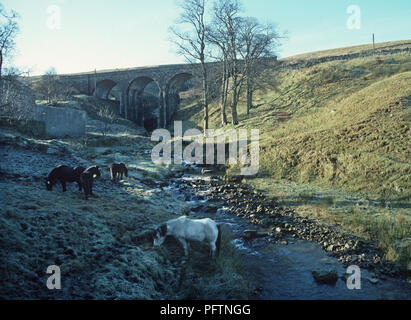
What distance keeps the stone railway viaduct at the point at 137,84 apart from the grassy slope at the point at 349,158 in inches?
1156

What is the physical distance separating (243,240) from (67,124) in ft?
86.1

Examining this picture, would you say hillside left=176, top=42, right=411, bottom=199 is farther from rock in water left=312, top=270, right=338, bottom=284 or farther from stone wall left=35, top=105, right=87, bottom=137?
stone wall left=35, top=105, right=87, bottom=137

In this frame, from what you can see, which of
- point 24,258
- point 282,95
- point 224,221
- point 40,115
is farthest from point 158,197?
point 282,95

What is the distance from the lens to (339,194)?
44.3ft

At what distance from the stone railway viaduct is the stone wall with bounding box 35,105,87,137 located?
26864mm

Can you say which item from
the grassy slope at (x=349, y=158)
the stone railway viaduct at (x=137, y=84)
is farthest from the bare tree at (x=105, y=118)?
the grassy slope at (x=349, y=158)

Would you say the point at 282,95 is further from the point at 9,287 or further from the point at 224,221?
the point at 9,287

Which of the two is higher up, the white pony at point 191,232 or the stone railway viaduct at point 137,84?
the stone railway viaduct at point 137,84

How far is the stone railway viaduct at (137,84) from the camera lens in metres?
56.8

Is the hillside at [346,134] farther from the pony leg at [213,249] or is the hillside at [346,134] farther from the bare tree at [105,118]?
the bare tree at [105,118]

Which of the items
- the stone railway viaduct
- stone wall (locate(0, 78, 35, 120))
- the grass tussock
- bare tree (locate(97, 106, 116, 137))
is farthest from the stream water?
the stone railway viaduct

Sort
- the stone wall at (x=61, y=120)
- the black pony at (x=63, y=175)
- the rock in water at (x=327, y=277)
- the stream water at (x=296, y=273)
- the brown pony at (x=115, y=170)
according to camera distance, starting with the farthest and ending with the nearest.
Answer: the stone wall at (x=61, y=120)
the brown pony at (x=115, y=170)
the black pony at (x=63, y=175)
the rock in water at (x=327, y=277)
the stream water at (x=296, y=273)

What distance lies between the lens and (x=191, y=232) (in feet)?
26.2

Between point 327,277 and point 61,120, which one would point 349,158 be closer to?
point 327,277
